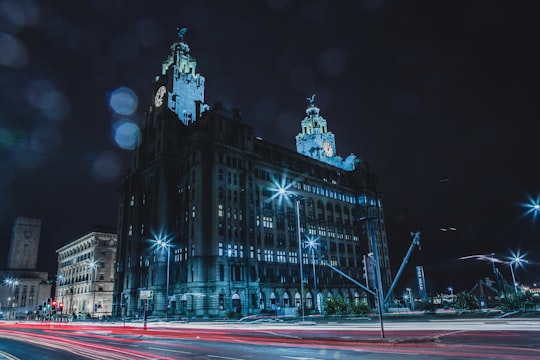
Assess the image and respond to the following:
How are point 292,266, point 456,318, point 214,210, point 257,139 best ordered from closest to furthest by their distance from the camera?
1. point 456,318
2. point 214,210
3. point 292,266
4. point 257,139

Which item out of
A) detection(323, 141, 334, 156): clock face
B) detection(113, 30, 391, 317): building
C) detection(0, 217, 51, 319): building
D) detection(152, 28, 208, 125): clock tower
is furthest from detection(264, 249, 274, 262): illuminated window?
detection(0, 217, 51, 319): building

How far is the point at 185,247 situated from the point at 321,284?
39204 mm

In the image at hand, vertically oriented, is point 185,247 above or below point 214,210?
below

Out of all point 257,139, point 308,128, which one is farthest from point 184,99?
point 308,128

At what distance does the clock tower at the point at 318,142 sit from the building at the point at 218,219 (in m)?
15.3

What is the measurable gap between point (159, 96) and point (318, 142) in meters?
59.4

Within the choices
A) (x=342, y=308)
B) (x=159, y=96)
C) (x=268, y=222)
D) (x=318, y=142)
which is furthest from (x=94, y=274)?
(x=342, y=308)

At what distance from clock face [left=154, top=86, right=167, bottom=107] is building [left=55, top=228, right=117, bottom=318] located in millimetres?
53242

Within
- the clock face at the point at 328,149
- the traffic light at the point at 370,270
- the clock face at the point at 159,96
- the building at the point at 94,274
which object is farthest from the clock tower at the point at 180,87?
the traffic light at the point at 370,270

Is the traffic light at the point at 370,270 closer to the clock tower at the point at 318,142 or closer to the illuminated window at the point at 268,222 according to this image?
the illuminated window at the point at 268,222

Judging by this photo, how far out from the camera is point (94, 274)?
129750 mm

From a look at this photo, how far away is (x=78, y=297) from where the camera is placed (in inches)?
5438

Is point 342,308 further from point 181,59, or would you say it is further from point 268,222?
point 181,59

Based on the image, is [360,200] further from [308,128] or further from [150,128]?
[150,128]
